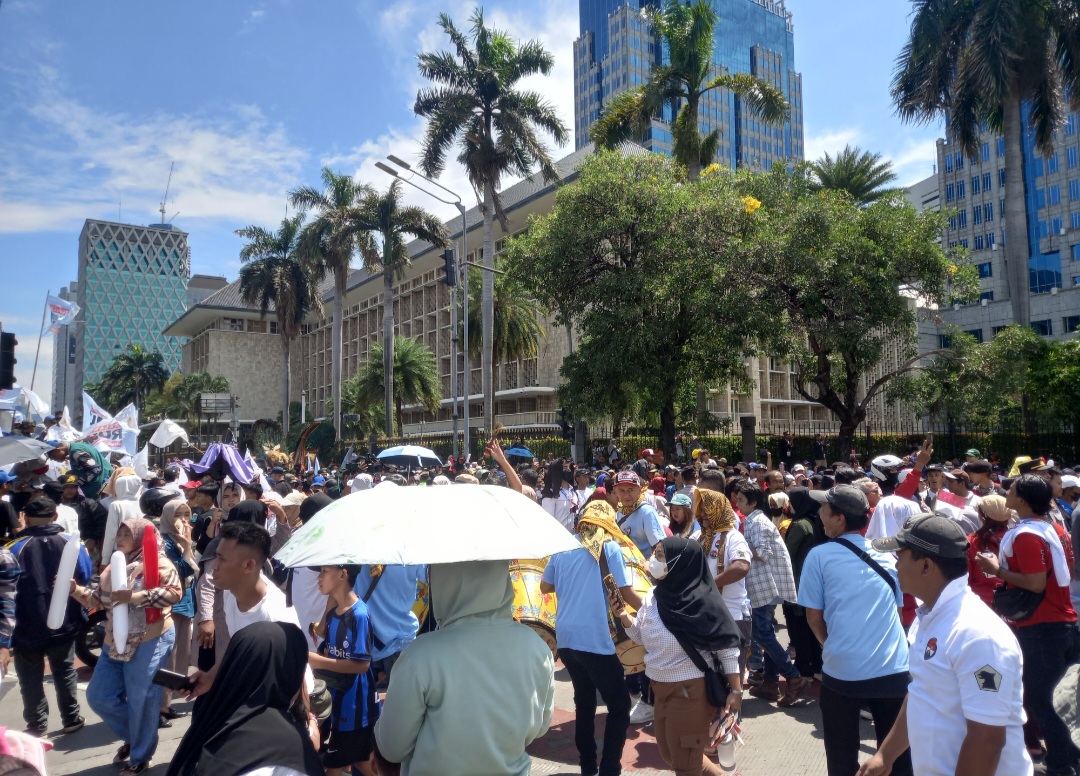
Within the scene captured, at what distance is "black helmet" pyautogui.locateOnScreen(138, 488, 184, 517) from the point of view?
21.7 ft

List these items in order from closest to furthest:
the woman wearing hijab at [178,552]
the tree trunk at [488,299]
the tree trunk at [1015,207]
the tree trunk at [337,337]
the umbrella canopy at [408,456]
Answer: the woman wearing hijab at [178,552]
the umbrella canopy at [408,456]
the tree trunk at [1015,207]
the tree trunk at [488,299]
the tree trunk at [337,337]

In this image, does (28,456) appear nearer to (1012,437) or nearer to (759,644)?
(759,644)

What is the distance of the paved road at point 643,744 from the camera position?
18.0ft

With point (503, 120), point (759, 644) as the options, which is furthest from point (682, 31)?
point (759, 644)

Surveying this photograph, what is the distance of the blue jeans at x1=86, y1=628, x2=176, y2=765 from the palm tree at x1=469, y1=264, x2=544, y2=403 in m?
29.6

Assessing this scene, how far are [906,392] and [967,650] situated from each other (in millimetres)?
23451

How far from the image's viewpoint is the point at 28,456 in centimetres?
705

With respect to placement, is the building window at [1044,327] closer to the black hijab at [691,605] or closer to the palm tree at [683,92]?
the palm tree at [683,92]

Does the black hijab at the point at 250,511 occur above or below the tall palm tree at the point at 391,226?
below

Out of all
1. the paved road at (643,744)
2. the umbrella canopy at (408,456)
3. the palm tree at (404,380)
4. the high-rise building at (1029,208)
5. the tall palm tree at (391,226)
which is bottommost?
the paved road at (643,744)

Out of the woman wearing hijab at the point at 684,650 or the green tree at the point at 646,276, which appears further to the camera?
the green tree at the point at 646,276

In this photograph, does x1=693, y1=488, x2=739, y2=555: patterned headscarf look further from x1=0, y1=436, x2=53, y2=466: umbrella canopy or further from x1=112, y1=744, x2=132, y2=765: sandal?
x1=0, y1=436, x2=53, y2=466: umbrella canopy

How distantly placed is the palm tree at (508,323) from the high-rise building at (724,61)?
231ft

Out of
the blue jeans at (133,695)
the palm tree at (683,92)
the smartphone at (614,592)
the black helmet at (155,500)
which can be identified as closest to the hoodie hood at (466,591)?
the smartphone at (614,592)
